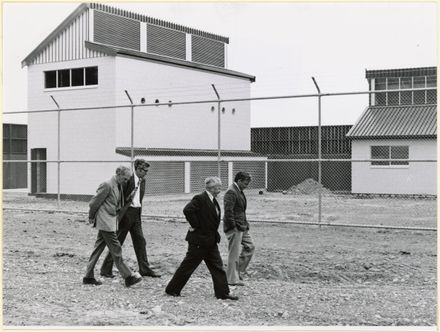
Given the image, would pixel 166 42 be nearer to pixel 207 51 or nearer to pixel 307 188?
pixel 207 51

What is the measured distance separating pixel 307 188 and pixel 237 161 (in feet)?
39.6

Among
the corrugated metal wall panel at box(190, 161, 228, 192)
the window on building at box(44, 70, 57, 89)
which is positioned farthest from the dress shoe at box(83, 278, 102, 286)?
the window on building at box(44, 70, 57, 89)

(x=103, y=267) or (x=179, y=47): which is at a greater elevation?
(x=179, y=47)

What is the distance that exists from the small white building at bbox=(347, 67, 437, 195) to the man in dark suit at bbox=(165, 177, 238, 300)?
20.9 metres

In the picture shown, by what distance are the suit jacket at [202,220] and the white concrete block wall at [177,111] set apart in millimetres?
18696

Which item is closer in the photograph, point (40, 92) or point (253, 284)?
point (253, 284)

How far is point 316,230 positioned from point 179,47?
20209 millimetres

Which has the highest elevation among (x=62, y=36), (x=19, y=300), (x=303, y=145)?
(x=62, y=36)

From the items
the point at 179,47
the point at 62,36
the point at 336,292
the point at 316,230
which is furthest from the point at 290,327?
the point at 179,47

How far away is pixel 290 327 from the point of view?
22.7 feet

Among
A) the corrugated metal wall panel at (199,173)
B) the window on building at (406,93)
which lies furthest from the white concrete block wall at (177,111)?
the window on building at (406,93)

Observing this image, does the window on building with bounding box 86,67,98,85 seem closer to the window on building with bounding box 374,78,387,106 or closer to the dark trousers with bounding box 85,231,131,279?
the window on building with bounding box 374,78,387,106

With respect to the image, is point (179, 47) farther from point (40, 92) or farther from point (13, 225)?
point (13, 225)

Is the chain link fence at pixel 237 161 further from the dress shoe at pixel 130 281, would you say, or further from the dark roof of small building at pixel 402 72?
the dress shoe at pixel 130 281
